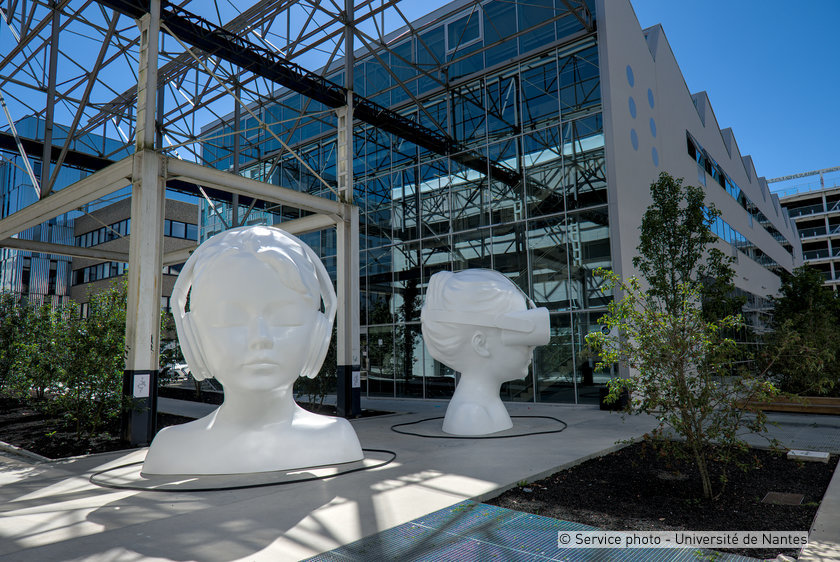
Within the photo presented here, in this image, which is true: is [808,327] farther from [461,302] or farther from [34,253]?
[34,253]

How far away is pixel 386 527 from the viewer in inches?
146

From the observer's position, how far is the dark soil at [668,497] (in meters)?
3.90

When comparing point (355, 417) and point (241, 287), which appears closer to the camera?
point (241, 287)

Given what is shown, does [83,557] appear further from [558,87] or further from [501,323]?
[558,87]

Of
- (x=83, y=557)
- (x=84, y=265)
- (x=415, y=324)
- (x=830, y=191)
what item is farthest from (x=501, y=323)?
(x=830, y=191)

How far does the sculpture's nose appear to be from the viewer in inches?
205

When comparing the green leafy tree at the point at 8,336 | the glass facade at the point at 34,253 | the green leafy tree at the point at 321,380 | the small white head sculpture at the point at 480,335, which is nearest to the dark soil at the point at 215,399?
the green leafy tree at the point at 321,380

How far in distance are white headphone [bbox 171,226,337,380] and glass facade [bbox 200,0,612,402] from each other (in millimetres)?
6102

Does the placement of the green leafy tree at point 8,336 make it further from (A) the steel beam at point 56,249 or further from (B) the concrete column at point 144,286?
(B) the concrete column at point 144,286

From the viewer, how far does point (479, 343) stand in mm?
7965

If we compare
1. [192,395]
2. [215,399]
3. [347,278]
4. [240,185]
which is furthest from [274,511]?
[192,395]

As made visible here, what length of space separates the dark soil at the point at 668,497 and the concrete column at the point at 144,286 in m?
5.91

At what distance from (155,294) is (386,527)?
6.09 metres

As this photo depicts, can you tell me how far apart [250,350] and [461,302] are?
11.7ft
